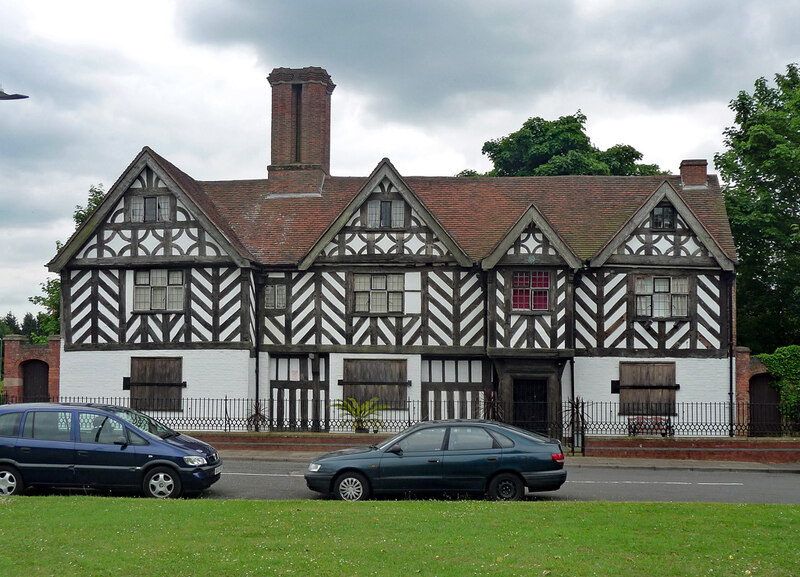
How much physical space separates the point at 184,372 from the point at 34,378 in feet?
24.9

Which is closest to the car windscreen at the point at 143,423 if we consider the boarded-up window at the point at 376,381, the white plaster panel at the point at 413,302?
the boarded-up window at the point at 376,381

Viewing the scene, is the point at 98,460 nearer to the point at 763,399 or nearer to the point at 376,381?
the point at 376,381

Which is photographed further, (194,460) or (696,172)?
(696,172)

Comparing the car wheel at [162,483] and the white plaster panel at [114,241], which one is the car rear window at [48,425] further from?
the white plaster panel at [114,241]

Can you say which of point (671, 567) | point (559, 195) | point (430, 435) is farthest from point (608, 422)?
point (671, 567)

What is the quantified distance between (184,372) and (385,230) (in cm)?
788

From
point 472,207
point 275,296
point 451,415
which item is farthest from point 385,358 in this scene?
point 472,207

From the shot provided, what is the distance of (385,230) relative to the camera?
27281 mm

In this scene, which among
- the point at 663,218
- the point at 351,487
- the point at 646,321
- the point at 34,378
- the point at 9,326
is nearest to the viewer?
the point at 351,487

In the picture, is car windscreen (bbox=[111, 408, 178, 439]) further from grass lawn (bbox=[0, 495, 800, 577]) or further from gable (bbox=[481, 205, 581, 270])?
gable (bbox=[481, 205, 581, 270])

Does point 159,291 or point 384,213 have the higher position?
point 384,213

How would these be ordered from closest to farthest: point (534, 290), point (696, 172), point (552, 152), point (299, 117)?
point (534, 290) → point (696, 172) → point (299, 117) → point (552, 152)

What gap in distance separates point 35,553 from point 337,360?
1725cm

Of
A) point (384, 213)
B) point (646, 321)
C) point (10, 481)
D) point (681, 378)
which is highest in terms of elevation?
point (384, 213)
